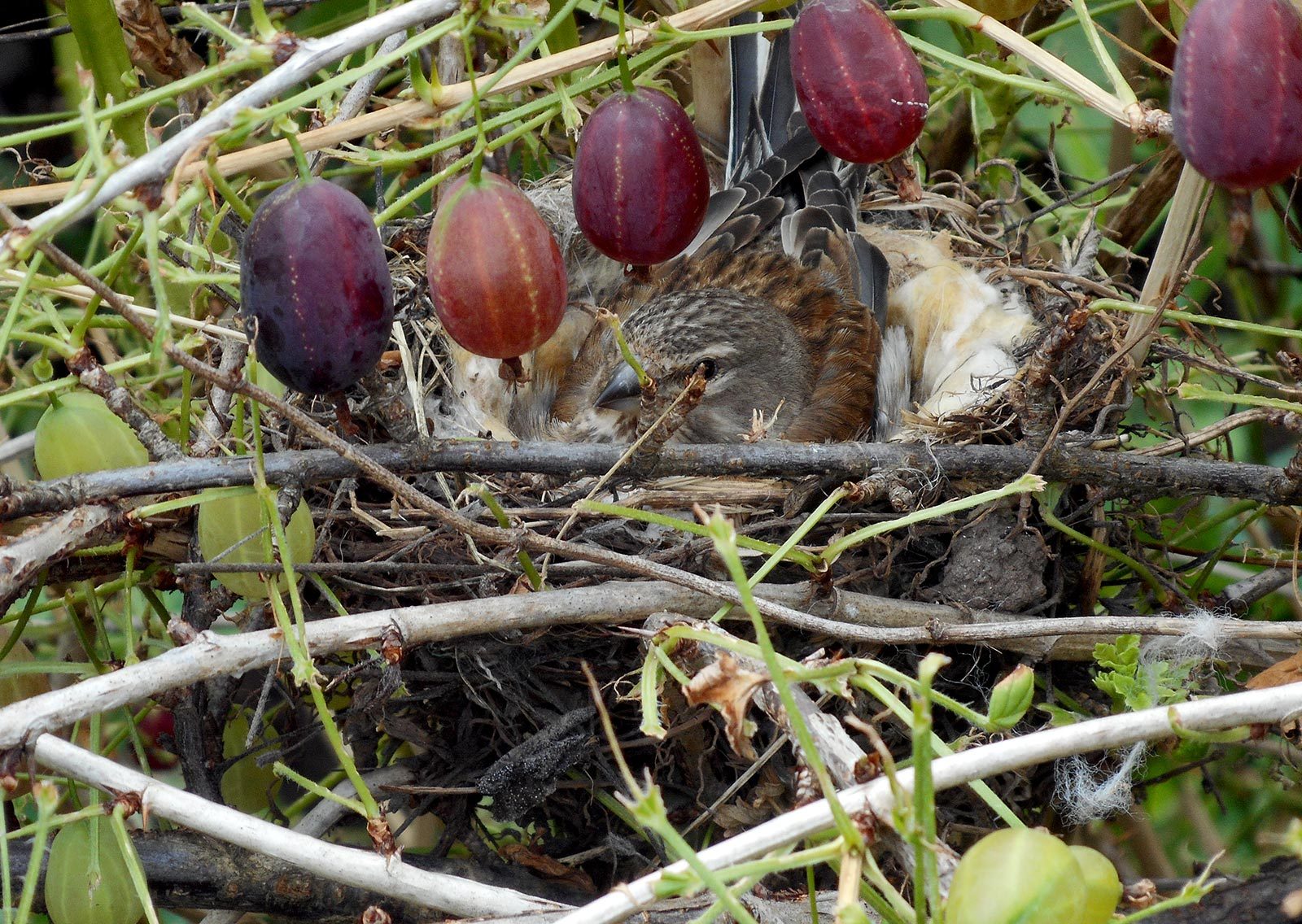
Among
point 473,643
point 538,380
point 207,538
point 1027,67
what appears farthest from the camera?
point 538,380

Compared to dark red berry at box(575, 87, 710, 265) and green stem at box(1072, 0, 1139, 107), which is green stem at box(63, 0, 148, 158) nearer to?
dark red berry at box(575, 87, 710, 265)

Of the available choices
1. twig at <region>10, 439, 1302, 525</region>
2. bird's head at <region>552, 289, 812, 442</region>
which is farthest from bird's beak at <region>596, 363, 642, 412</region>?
twig at <region>10, 439, 1302, 525</region>

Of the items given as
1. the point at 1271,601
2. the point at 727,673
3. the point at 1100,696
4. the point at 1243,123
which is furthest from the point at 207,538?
the point at 1271,601

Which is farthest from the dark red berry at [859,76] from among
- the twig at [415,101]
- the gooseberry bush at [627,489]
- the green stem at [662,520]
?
the green stem at [662,520]

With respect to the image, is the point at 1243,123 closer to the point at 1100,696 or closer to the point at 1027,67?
the point at 1100,696

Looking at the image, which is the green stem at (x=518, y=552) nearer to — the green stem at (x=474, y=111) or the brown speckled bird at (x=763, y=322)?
the green stem at (x=474, y=111)
